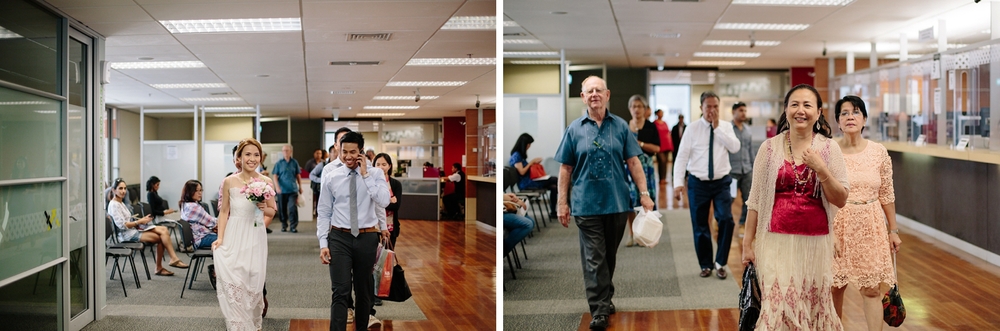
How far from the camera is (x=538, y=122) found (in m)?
8.88

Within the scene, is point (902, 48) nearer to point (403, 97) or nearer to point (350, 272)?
point (403, 97)

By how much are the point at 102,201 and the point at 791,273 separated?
3846 millimetres

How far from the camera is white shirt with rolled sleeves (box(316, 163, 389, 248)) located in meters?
4.16

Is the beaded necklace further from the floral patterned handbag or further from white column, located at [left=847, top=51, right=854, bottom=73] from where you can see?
white column, located at [left=847, top=51, right=854, bottom=73]

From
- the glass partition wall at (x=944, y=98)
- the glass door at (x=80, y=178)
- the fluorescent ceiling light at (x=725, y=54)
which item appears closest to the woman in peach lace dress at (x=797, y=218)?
the glass partition wall at (x=944, y=98)

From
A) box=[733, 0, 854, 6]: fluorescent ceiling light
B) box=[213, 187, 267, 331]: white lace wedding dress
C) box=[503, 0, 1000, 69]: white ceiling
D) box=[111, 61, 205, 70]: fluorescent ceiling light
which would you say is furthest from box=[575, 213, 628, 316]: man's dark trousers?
box=[733, 0, 854, 6]: fluorescent ceiling light

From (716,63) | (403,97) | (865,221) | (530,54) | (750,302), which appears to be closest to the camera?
(750,302)

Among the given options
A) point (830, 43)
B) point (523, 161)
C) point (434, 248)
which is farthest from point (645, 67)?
point (434, 248)

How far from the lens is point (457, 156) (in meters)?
4.86

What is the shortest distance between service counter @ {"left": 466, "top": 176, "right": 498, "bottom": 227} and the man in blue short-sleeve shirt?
2.63ft

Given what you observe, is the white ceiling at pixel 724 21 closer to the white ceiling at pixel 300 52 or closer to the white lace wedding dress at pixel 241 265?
the white ceiling at pixel 300 52

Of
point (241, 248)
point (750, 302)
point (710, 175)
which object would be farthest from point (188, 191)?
point (710, 175)

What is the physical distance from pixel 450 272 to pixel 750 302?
225cm

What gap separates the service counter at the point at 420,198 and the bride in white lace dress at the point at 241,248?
0.92m
